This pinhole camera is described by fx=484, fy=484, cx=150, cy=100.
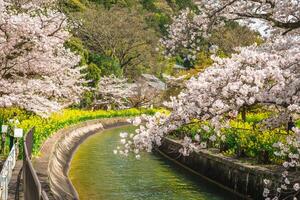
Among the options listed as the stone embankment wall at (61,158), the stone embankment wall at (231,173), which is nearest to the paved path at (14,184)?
the stone embankment wall at (61,158)

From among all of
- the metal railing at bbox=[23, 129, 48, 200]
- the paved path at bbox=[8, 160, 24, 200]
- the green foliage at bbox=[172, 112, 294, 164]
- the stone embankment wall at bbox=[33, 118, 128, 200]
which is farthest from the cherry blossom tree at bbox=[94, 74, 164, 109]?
the metal railing at bbox=[23, 129, 48, 200]

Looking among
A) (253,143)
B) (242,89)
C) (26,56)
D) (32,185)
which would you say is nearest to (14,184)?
(32,185)

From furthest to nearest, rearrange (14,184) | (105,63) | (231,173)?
(105,63) → (231,173) → (14,184)

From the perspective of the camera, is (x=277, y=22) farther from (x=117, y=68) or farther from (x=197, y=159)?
(x=117, y=68)

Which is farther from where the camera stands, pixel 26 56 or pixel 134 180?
pixel 134 180

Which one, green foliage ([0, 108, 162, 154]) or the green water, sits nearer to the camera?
the green water

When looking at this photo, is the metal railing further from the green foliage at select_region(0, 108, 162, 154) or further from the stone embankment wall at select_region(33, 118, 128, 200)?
the green foliage at select_region(0, 108, 162, 154)

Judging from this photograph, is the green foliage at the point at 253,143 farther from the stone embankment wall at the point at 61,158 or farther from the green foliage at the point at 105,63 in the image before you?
the green foliage at the point at 105,63

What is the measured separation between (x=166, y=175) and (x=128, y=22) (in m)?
49.4

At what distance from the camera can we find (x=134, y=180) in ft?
68.9

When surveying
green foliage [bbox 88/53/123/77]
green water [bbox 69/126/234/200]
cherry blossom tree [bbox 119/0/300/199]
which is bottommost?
green water [bbox 69/126/234/200]

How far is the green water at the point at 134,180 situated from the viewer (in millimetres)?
18125

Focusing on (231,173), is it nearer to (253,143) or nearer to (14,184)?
(253,143)

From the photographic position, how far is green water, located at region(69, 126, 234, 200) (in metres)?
18.1
